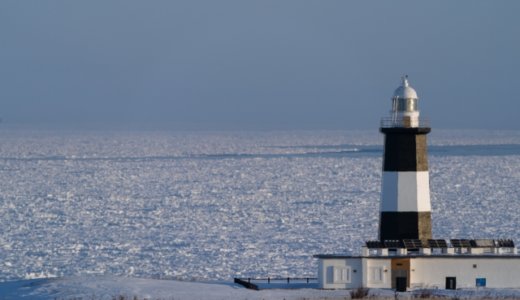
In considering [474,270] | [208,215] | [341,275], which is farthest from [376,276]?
[208,215]

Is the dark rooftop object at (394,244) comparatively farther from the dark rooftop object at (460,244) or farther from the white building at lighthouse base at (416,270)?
the dark rooftop object at (460,244)

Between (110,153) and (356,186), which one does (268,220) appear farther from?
(110,153)

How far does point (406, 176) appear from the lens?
2216cm

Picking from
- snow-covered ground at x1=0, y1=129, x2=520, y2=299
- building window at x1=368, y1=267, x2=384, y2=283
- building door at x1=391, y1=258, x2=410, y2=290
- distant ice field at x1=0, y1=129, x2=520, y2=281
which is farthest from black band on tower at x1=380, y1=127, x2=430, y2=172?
distant ice field at x1=0, y1=129, x2=520, y2=281

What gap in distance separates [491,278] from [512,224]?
35.7 feet

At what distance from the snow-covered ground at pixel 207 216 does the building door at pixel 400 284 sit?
358 cm

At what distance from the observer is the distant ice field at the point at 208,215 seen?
2742cm

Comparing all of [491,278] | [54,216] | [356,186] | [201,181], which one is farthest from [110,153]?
[491,278]

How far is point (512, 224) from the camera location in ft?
107

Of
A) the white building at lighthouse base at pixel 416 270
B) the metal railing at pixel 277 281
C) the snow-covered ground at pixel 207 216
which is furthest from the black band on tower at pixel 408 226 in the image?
the snow-covered ground at pixel 207 216

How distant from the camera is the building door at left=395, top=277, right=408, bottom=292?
71.0ft

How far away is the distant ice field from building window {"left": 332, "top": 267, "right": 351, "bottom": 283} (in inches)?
148

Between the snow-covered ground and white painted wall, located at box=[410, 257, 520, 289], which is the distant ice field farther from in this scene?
white painted wall, located at box=[410, 257, 520, 289]

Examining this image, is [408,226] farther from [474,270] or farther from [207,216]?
[207,216]
